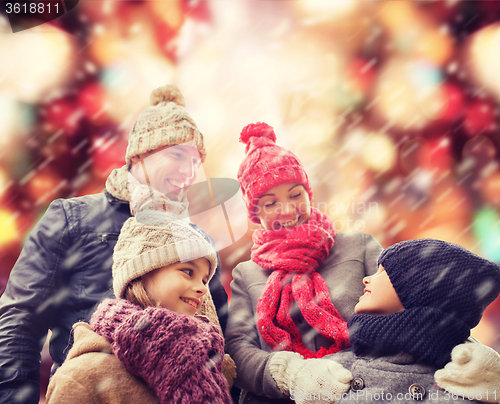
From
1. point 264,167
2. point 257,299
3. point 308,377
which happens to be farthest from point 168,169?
point 308,377

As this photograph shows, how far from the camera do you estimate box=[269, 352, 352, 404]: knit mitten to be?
0.80 m

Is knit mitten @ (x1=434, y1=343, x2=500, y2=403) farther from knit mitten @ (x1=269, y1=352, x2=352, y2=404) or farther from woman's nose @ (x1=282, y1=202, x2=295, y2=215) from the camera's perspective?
woman's nose @ (x1=282, y1=202, x2=295, y2=215)

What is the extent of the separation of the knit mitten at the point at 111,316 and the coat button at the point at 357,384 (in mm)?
590

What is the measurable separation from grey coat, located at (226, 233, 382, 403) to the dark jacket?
0.48 m

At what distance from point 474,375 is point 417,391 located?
0.42ft

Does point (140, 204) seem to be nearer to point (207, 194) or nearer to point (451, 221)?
point (207, 194)

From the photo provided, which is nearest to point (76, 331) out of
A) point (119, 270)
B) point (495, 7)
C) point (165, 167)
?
point (119, 270)

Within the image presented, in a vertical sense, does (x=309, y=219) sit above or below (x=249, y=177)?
below

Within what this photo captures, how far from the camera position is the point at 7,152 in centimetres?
187

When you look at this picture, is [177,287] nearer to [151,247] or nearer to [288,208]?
[151,247]

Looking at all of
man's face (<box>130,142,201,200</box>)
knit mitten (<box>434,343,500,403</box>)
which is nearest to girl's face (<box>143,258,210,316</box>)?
man's face (<box>130,142,201,200</box>)

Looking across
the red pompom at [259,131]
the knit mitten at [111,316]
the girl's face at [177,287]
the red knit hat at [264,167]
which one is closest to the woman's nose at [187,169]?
the red knit hat at [264,167]

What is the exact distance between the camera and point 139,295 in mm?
831

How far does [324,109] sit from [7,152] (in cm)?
218
